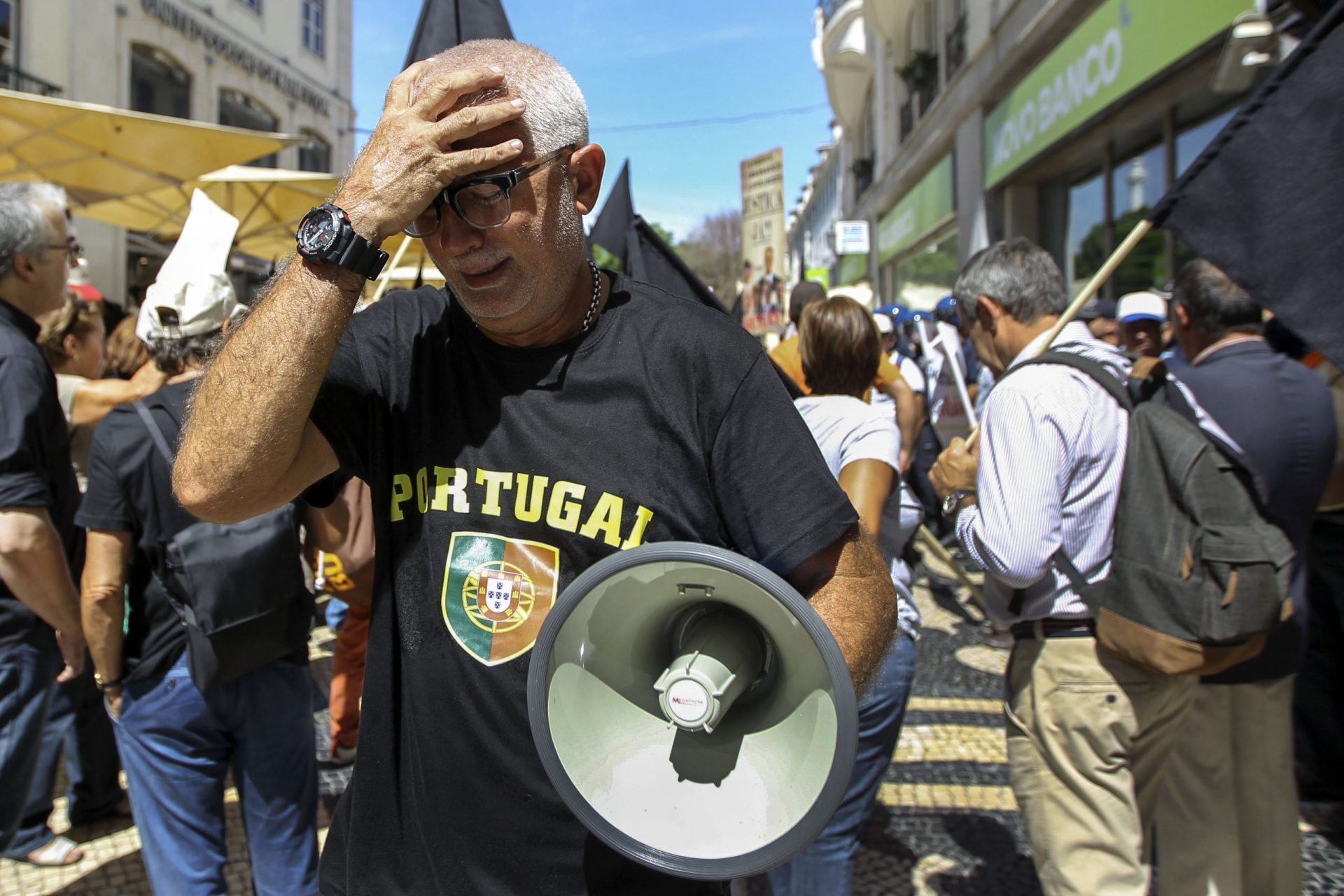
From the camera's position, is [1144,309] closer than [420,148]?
No

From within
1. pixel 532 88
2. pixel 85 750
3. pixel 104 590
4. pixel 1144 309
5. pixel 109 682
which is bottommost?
pixel 85 750

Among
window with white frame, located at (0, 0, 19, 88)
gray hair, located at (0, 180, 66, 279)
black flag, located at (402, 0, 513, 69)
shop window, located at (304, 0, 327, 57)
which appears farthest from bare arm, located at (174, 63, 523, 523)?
shop window, located at (304, 0, 327, 57)

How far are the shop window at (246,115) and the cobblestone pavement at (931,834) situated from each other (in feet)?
54.9

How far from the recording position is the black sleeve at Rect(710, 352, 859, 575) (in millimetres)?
1249

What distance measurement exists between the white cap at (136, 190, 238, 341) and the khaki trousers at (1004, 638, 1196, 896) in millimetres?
2269

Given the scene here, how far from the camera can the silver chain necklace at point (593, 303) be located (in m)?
1.43

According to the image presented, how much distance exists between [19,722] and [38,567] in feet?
1.60

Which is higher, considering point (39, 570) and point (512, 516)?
point (512, 516)

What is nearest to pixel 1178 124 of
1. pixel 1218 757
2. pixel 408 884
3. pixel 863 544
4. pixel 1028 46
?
pixel 1028 46

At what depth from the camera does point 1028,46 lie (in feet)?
32.1

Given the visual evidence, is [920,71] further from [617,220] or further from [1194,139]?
[617,220]

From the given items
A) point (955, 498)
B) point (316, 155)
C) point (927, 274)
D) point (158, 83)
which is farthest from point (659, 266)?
point (316, 155)

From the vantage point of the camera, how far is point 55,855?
3.28 m

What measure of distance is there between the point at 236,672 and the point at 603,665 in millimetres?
1457
